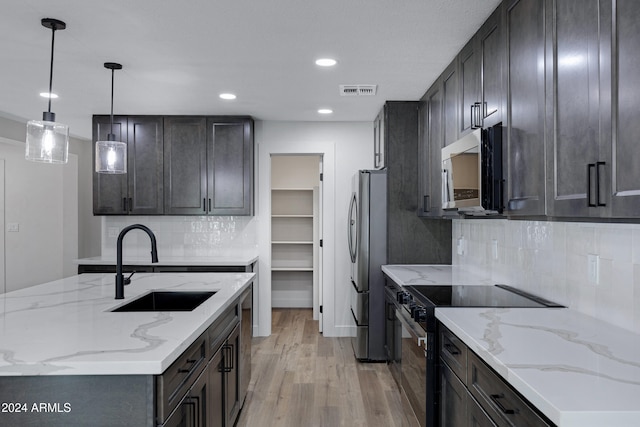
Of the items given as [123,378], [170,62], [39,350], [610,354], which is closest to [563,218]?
[610,354]

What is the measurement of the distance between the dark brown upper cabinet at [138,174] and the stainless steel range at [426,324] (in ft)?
9.44

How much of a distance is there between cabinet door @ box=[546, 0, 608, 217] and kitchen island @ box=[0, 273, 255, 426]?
4.70 feet

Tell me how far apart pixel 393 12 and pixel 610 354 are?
5.86 feet

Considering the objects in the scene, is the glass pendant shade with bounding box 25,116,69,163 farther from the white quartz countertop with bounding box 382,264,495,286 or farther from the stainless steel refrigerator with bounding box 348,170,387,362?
the stainless steel refrigerator with bounding box 348,170,387,362

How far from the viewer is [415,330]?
8.65ft

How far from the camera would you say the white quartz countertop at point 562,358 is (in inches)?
42.4

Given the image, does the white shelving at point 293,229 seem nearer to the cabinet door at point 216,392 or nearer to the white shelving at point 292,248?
the white shelving at point 292,248

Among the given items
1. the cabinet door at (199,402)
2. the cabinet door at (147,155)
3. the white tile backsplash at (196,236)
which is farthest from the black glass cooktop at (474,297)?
the cabinet door at (147,155)

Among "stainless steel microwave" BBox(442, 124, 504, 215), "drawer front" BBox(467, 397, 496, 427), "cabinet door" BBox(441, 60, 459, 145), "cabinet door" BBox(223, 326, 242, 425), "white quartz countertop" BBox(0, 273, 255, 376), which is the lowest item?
"cabinet door" BBox(223, 326, 242, 425)

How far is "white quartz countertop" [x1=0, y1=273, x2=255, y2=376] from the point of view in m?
1.38

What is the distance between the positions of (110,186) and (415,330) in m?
3.61

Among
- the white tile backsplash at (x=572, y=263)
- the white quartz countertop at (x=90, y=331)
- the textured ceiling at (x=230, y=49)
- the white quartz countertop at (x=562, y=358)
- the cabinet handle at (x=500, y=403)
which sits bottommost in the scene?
the cabinet handle at (x=500, y=403)

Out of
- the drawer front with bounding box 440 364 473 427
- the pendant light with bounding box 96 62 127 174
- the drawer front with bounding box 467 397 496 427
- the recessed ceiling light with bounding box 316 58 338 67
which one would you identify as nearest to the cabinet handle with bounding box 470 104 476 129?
the recessed ceiling light with bounding box 316 58 338 67

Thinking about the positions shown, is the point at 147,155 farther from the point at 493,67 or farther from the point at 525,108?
the point at 525,108
